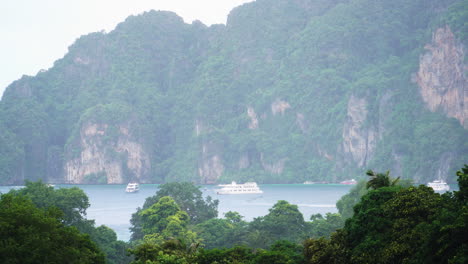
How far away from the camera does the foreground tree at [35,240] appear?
914 inches

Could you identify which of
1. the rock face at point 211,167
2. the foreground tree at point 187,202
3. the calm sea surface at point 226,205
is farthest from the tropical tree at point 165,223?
the rock face at point 211,167

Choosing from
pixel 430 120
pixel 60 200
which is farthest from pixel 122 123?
pixel 60 200

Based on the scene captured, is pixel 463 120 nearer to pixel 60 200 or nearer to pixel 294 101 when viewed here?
pixel 294 101

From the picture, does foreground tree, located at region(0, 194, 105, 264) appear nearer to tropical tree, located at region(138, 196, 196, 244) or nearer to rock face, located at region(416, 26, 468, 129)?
tropical tree, located at region(138, 196, 196, 244)

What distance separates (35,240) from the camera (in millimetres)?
23734

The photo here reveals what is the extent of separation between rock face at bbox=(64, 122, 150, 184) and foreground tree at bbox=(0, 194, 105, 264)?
16173 centimetres

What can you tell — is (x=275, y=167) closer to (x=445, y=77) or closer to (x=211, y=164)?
(x=211, y=164)

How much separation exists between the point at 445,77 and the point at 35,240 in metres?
136

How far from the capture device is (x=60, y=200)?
4388 centimetres

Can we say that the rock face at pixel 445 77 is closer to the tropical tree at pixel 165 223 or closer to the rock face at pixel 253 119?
the rock face at pixel 253 119

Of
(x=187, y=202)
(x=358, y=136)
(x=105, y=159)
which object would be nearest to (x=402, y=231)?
(x=187, y=202)

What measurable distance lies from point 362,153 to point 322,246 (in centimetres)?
14191

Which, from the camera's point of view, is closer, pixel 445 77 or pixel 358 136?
pixel 445 77

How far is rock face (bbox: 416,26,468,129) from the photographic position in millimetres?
144750
